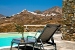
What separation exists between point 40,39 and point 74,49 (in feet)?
4.77

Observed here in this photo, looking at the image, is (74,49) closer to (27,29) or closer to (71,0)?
(71,0)

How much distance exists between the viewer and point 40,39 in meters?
5.88

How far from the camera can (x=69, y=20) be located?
375 inches

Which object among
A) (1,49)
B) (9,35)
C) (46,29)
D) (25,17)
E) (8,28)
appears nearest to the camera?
(46,29)

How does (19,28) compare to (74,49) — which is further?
(74,49)

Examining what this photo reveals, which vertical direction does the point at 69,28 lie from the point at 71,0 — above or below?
below

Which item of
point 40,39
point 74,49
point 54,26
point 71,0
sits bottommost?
point 74,49

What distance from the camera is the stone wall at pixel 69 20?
30.7 feet

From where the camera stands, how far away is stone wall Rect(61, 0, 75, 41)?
9.36 meters

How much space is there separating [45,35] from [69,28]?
12.5 ft

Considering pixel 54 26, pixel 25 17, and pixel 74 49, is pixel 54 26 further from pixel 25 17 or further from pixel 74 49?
pixel 25 17

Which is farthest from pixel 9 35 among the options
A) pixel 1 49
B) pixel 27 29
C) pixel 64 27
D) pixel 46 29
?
pixel 46 29

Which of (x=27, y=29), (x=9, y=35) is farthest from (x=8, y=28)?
(x=9, y=35)

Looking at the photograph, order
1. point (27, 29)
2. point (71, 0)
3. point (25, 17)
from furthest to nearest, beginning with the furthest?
point (25, 17), point (27, 29), point (71, 0)
